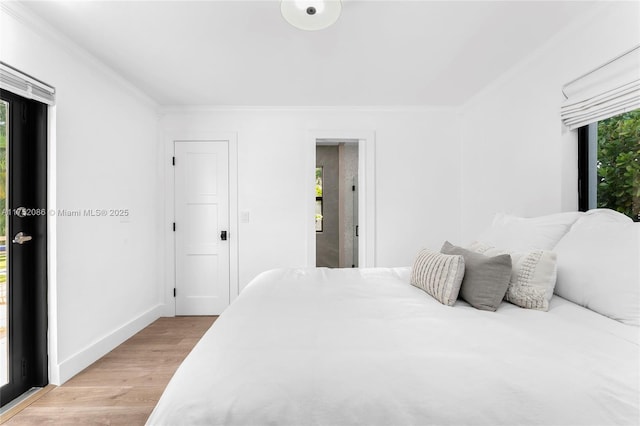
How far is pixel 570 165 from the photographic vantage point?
6.64 feet

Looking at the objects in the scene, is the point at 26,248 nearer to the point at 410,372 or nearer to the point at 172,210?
the point at 172,210

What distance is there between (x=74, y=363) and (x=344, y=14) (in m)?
3.04

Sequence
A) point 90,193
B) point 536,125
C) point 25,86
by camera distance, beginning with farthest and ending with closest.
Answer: point 90,193, point 536,125, point 25,86

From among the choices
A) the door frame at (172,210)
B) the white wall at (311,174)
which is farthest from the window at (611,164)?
the door frame at (172,210)

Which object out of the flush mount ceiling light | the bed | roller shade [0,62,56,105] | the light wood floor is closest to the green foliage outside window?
the bed

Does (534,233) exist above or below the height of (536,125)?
below

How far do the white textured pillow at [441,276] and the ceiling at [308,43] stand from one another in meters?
1.46

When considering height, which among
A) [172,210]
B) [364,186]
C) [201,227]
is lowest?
[201,227]

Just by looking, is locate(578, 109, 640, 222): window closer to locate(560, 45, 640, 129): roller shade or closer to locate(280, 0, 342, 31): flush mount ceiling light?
locate(560, 45, 640, 129): roller shade

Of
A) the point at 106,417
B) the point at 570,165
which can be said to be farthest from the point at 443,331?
the point at 106,417

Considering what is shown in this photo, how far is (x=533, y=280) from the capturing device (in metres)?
1.34

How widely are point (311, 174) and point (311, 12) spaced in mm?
1869

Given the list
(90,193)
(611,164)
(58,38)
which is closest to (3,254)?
(90,193)

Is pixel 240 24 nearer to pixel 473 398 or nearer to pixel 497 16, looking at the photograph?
pixel 497 16
